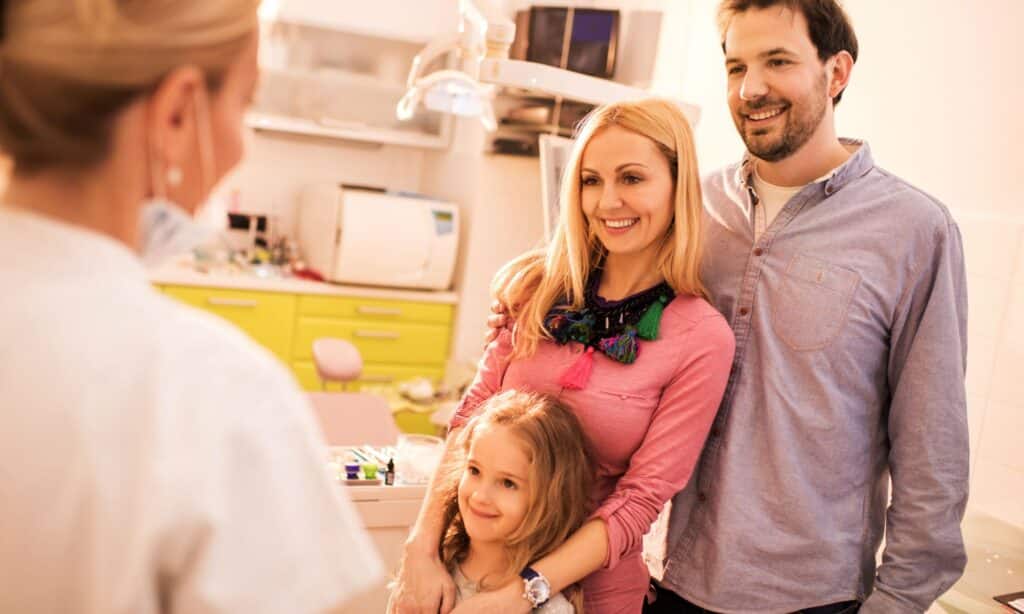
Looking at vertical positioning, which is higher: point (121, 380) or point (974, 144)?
point (974, 144)

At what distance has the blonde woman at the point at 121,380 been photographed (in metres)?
0.61

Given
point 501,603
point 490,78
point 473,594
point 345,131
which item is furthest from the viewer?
point 345,131

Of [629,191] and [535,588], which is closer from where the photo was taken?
[535,588]

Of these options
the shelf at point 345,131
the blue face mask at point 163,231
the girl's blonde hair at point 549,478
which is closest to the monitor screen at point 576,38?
the shelf at point 345,131

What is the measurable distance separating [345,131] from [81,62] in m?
3.90

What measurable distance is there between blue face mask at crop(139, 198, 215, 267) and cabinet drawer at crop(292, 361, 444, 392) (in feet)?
10.6

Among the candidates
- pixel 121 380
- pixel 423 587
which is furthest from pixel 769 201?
pixel 121 380

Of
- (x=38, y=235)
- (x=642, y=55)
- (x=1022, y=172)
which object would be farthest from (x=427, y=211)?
(x=38, y=235)

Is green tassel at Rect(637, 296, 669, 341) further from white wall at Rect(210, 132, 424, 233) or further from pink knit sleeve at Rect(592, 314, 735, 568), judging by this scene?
white wall at Rect(210, 132, 424, 233)

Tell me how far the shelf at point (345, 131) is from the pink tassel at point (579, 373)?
3144mm

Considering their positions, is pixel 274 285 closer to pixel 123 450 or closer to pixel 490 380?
pixel 490 380

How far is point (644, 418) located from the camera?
148 cm

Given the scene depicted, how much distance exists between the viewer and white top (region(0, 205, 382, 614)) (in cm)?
61

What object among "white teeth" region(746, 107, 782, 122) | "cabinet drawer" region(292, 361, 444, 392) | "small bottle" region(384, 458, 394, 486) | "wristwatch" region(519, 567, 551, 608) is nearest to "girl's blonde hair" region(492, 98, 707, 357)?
"white teeth" region(746, 107, 782, 122)
